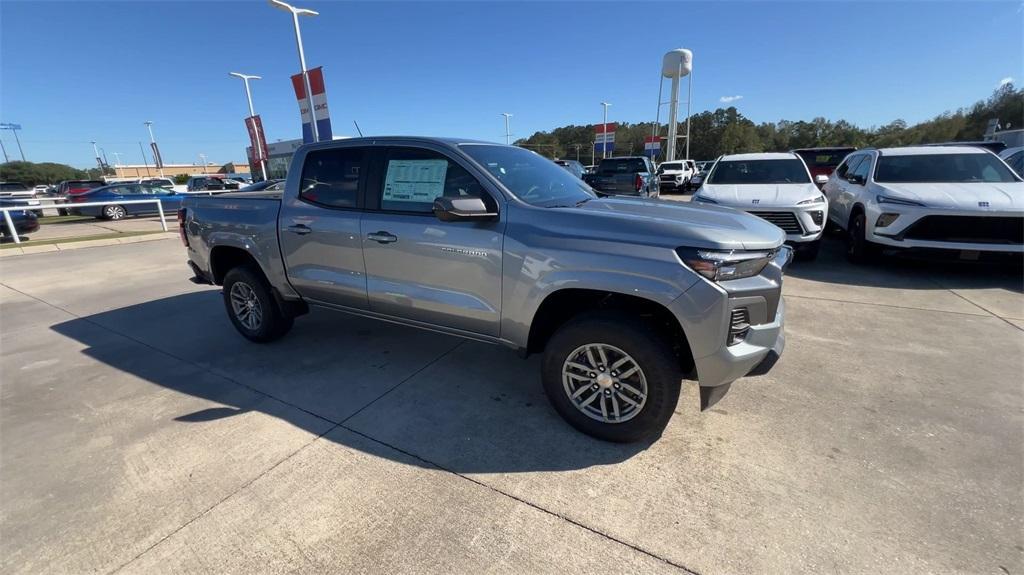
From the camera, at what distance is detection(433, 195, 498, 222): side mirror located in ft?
8.82

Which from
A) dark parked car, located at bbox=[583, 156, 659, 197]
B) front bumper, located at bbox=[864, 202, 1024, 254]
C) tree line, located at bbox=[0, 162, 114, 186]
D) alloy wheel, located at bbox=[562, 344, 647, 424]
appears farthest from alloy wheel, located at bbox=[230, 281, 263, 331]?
tree line, located at bbox=[0, 162, 114, 186]

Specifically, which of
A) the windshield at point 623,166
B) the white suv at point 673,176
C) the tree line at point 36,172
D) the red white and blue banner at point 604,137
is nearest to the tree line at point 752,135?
the red white and blue banner at point 604,137

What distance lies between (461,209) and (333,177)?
5.19 ft

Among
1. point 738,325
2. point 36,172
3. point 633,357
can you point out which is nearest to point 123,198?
point 633,357

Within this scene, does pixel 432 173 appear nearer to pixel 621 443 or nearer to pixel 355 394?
pixel 355 394

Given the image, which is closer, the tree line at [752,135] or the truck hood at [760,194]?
the truck hood at [760,194]

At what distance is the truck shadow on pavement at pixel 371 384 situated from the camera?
2736 mm

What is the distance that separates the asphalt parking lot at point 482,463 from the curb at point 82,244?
8099 mm

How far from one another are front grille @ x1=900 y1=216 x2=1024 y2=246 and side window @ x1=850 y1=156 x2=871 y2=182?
1529 millimetres

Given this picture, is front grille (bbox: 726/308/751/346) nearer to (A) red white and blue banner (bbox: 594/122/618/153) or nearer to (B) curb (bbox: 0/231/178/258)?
(B) curb (bbox: 0/231/178/258)

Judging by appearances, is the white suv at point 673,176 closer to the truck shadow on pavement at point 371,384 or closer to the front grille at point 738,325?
the truck shadow on pavement at point 371,384

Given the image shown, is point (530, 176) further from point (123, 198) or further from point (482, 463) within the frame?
point (123, 198)

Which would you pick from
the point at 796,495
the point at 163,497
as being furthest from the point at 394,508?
the point at 796,495

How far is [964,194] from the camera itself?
5.67m
